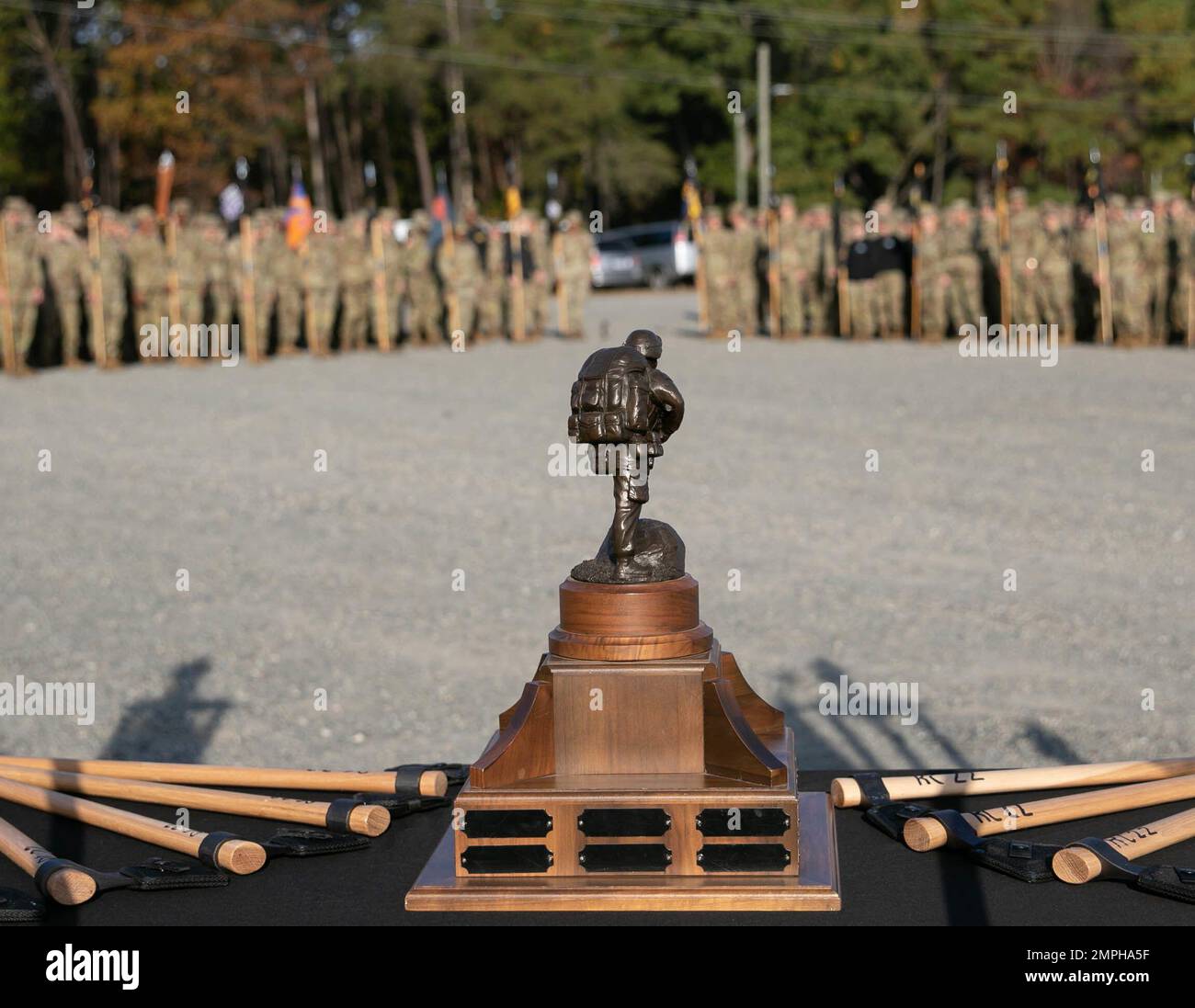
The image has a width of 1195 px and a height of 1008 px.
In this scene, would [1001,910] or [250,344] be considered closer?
[1001,910]

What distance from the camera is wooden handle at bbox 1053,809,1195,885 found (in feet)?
8.09

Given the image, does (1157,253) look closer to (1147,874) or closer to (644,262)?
(1147,874)

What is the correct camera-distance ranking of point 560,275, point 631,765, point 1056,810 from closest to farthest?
point 631,765
point 1056,810
point 560,275

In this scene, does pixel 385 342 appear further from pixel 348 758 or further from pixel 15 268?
pixel 348 758

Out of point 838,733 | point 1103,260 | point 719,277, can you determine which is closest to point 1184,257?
point 1103,260

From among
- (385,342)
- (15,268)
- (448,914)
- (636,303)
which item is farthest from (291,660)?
(636,303)

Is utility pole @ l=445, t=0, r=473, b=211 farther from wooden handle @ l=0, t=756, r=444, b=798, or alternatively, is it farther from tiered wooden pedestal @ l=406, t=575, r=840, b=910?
tiered wooden pedestal @ l=406, t=575, r=840, b=910

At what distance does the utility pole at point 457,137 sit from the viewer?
50.9 metres

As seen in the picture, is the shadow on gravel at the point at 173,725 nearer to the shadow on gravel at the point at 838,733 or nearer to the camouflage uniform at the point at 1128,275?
the shadow on gravel at the point at 838,733

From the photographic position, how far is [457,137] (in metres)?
53.9

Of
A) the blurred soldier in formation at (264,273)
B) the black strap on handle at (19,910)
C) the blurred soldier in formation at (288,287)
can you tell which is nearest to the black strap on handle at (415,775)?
the black strap on handle at (19,910)

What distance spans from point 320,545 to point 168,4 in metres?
38.9

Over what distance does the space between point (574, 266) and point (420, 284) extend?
255 centimetres
